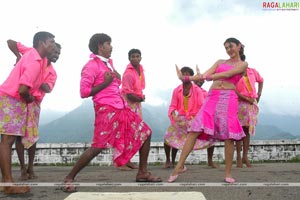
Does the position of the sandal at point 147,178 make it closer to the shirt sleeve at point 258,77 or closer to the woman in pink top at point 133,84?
the woman in pink top at point 133,84

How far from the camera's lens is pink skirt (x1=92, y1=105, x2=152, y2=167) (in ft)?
13.8

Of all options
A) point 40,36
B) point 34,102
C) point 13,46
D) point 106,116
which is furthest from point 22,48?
point 106,116

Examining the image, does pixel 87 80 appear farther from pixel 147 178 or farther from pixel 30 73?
pixel 147 178

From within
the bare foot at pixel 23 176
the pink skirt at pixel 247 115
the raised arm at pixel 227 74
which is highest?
the raised arm at pixel 227 74

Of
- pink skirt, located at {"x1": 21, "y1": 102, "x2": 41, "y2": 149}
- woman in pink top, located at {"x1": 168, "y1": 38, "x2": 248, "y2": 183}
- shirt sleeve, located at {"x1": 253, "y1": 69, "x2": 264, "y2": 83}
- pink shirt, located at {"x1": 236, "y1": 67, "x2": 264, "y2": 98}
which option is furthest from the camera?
shirt sleeve, located at {"x1": 253, "y1": 69, "x2": 264, "y2": 83}

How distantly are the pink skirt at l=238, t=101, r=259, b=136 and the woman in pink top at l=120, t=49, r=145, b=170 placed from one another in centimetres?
173

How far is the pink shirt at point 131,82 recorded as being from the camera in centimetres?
677

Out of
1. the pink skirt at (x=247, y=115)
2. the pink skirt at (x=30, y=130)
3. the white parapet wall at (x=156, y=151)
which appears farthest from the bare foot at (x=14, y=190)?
the white parapet wall at (x=156, y=151)

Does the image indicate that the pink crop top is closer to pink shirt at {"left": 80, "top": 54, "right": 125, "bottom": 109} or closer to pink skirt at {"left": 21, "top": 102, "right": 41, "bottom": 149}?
pink shirt at {"left": 80, "top": 54, "right": 125, "bottom": 109}

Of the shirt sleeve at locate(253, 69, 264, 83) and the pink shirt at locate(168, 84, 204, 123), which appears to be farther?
the shirt sleeve at locate(253, 69, 264, 83)

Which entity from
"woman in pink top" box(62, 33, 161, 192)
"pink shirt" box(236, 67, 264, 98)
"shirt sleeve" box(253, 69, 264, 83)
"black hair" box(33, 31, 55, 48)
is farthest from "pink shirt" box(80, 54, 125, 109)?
"shirt sleeve" box(253, 69, 264, 83)

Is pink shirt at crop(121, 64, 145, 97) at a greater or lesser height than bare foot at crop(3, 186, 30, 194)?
greater

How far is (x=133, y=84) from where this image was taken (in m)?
6.82

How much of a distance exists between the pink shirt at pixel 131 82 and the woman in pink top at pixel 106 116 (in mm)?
2225
